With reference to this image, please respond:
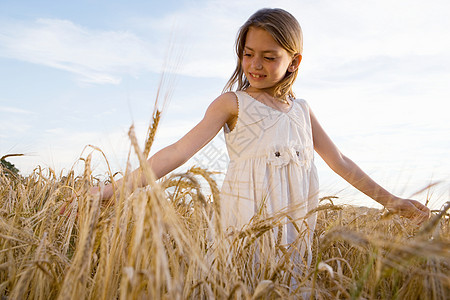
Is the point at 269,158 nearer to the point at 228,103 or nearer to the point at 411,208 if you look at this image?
the point at 228,103

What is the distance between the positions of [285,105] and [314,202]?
2.01ft

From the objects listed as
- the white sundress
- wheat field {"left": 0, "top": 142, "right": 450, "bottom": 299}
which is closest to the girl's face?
the white sundress

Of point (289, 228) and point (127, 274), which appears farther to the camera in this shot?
point (289, 228)

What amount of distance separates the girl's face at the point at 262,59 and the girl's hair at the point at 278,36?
0.14 feet

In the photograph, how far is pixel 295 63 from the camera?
8.45ft

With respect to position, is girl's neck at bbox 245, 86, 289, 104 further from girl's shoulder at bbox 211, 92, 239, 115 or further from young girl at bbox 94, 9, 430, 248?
girl's shoulder at bbox 211, 92, 239, 115

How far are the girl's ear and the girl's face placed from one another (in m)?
0.21

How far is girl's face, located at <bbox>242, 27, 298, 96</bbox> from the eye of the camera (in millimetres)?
2264

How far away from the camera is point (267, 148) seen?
2262 millimetres

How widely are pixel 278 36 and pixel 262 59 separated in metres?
0.17

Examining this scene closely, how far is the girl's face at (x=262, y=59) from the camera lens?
2.26 meters

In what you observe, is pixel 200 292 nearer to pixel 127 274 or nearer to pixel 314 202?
pixel 127 274

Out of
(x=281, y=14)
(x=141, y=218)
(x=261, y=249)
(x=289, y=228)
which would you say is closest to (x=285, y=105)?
(x=281, y=14)

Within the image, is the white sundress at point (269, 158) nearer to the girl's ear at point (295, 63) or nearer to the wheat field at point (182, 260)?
the girl's ear at point (295, 63)
